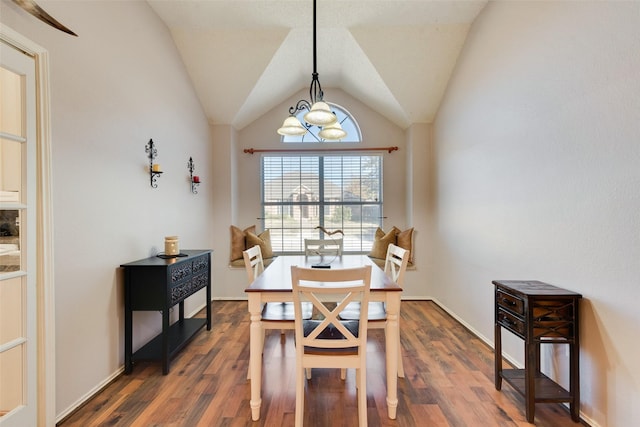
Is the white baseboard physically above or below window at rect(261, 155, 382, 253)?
below

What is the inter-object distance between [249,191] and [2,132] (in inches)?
121

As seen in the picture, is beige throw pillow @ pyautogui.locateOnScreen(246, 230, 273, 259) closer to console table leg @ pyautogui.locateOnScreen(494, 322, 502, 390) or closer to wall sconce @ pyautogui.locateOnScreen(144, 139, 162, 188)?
wall sconce @ pyautogui.locateOnScreen(144, 139, 162, 188)

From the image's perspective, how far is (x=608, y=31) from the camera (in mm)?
1523

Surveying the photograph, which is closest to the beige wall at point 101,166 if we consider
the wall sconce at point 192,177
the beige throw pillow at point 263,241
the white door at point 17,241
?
the white door at point 17,241

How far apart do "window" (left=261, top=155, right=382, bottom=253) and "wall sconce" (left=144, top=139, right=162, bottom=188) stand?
1939mm

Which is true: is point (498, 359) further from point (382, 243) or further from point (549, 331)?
point (382, 243)

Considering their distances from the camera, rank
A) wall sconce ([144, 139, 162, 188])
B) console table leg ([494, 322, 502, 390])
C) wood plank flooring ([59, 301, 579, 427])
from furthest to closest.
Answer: wall sconce ([144, 139, 162, 188]) → console table leg ([494, 322, 502, 390]) → wood plank flooring ([59, 301, 579, 427])

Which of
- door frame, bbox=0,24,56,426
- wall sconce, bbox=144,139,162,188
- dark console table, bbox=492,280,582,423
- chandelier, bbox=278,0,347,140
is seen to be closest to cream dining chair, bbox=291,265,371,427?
dark console table, bbox=492,280,582,423

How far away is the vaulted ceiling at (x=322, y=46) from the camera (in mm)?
2785

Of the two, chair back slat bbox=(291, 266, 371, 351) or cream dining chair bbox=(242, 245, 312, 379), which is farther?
cream dining chair bbox=(242, 245, 312, 379)

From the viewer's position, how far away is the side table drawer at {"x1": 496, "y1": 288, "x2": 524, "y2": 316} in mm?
1744

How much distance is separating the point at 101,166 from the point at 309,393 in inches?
83.1

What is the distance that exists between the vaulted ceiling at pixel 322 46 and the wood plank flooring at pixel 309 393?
2.84 meters

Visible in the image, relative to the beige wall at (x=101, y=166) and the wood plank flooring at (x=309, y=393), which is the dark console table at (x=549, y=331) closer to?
the wood plank flooring at (x=309, y=393)
